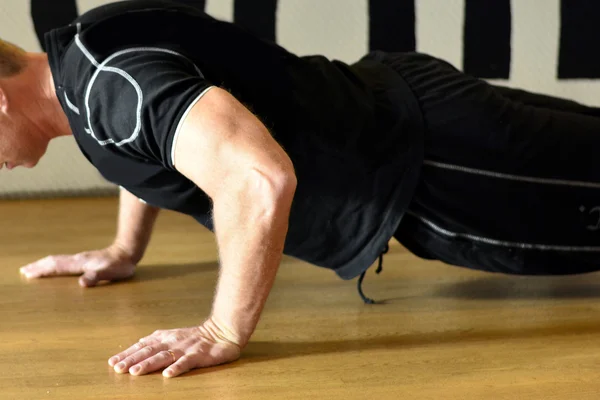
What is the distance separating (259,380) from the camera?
1227 millimetres

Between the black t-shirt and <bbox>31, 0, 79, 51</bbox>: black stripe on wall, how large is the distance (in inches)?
57.3

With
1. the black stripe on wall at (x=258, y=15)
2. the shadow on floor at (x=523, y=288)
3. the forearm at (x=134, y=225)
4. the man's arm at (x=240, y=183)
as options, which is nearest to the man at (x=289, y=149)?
the man's arm at (x=240, y=183)

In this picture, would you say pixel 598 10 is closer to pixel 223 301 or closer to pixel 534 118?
pixel 534 118

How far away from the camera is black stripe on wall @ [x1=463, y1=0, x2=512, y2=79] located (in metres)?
2.97

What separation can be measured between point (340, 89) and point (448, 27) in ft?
5.29

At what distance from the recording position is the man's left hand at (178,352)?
48.8 inches

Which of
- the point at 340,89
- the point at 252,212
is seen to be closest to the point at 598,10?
the point at 340,89

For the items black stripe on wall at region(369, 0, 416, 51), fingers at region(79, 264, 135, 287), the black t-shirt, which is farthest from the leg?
black stripe on wall at region(369, 0, 416, 51)

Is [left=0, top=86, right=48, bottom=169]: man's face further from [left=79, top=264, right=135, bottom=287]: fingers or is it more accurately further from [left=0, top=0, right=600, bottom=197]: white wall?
[left=0, top=0, right=600, bottom=197]: white wall

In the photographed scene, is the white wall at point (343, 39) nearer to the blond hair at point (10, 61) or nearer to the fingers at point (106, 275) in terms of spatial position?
the fingers at point (106, 275)

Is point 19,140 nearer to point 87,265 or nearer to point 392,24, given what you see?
point 87,265

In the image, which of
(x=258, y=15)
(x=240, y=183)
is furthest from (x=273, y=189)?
(x=258, y=15)

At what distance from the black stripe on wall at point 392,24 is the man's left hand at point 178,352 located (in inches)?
74.7

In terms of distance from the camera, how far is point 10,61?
1.43m
